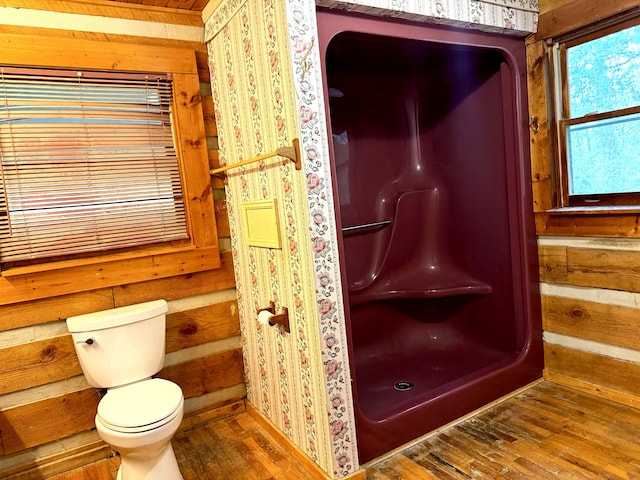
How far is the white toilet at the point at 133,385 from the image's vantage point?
1.65m

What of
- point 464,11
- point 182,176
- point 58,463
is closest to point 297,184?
point 182,176

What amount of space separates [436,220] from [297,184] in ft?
4.51

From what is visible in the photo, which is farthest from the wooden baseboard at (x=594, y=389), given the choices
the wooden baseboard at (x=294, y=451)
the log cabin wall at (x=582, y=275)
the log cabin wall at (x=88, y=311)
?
the log cabin wall at (x=88, y=311)

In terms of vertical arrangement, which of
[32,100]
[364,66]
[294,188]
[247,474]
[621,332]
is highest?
[364,66]

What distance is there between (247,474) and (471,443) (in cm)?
98

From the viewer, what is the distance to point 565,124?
228cm

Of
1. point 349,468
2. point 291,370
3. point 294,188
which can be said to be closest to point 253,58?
point 294,188

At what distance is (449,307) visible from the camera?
2775 mm

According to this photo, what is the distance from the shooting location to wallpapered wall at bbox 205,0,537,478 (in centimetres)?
164

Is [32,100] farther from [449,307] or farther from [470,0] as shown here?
[449,307]

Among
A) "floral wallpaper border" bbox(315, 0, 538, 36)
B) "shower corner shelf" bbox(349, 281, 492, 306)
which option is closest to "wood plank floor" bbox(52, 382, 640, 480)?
"shower corner shelf" bbox(349, 281, 492, 306)

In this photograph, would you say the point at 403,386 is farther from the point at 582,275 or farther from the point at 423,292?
the point at 582,275

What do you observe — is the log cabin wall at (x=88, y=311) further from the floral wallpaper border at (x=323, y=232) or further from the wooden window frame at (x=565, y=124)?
the wooden window frame at (x=565, y=124)

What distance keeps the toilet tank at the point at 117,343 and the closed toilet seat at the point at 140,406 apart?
71 mm
